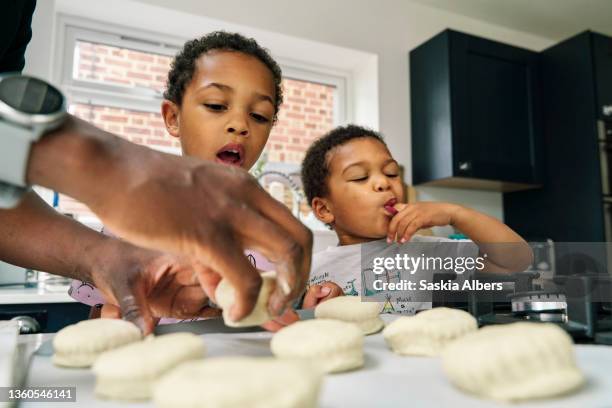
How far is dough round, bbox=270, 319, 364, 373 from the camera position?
16.7 inches

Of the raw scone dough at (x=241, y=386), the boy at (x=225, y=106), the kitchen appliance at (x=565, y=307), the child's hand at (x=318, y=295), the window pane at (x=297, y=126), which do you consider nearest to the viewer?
the raw scone dough at (x=241, y=386)

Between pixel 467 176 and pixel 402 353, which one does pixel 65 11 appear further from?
pixel 402 353

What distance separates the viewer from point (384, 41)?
98.2 inches

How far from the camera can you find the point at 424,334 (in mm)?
496

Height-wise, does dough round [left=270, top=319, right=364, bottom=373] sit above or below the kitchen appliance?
below

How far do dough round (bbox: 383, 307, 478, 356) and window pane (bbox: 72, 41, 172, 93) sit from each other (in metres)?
2.03

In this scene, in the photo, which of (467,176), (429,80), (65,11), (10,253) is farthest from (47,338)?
(429,80)

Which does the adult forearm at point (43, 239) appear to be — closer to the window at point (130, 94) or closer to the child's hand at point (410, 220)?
the child's hand at point (410, 220)

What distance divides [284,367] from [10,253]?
2.04 ft

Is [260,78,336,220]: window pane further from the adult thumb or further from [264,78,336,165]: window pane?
the adult thumb

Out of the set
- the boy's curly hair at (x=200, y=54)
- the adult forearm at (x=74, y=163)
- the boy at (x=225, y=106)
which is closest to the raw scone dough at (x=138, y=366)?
the adult forearm at (x=74, y=163)

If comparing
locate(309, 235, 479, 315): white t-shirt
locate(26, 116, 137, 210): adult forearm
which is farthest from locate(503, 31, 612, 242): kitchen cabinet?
locate(26, 116, 137, 210): adult forearm

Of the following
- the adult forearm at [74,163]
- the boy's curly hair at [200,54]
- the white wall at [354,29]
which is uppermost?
the white wall at [354,29]

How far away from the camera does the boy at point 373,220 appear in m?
1.33
